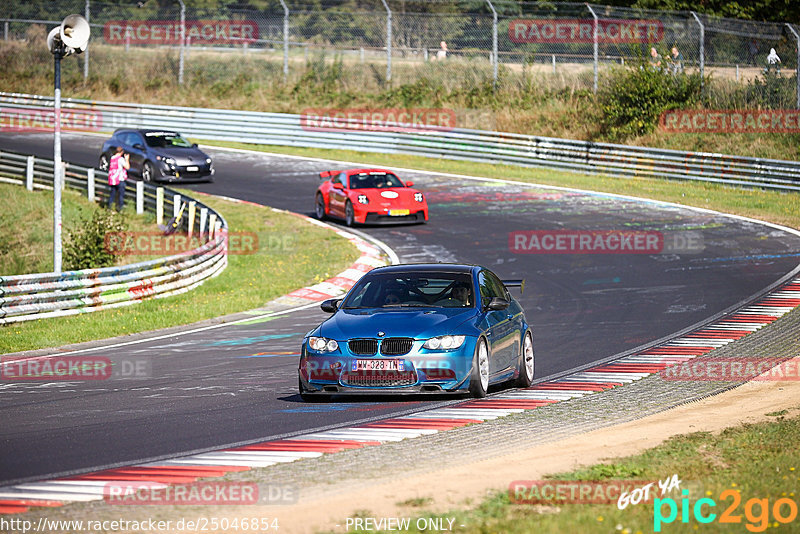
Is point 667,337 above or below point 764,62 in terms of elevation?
below

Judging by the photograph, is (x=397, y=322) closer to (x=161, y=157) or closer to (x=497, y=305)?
(x=497, y=305)

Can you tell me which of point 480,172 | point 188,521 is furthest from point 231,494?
point 480,172

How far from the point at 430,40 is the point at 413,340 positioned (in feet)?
110

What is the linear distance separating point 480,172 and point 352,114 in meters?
8.47

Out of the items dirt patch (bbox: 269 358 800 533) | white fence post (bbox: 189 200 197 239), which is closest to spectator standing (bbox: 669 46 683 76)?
white fence post (bbox: 189 200 197 239)

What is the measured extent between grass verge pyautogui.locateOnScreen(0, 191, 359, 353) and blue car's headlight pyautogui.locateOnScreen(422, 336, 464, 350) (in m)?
7.95

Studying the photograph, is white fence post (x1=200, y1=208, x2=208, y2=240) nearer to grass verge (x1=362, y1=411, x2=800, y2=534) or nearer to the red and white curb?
the red and white curb

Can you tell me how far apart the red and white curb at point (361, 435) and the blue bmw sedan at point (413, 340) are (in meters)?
0.35

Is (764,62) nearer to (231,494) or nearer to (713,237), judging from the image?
(713,237)

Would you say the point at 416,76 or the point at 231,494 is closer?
the point at 231,494

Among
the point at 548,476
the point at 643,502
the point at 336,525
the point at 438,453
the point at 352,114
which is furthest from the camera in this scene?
the point at 352,114

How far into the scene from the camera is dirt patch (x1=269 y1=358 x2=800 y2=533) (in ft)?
22.1

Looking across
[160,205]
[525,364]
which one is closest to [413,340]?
[525,364]

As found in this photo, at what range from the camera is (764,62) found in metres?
37.4
